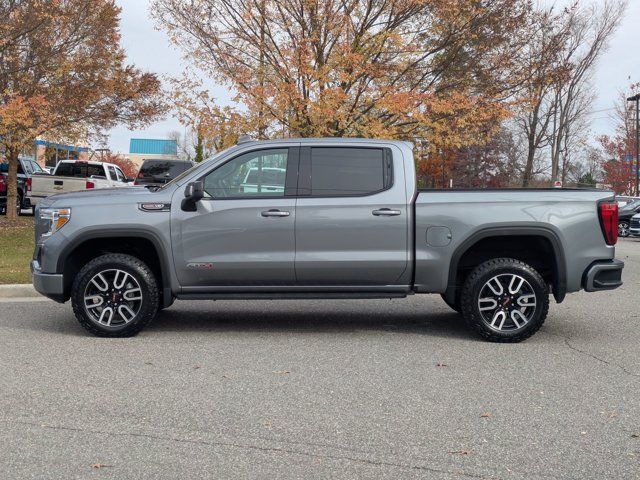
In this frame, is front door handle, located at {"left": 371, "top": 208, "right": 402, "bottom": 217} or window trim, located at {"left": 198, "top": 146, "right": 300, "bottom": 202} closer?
front door handle, located at {"left": 371, "top": 208, "right": 402, "bottom": 217}

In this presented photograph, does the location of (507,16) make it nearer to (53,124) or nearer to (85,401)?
(53,124)

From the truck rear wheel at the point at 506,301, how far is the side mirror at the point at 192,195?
272cm

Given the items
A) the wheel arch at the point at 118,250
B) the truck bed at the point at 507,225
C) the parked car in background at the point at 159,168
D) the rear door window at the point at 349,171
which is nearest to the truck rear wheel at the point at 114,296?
the wheel arch at the point at 118,250

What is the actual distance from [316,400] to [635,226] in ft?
83.9

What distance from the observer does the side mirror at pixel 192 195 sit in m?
7.10

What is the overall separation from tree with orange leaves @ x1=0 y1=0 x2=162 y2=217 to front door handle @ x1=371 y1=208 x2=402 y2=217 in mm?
13661

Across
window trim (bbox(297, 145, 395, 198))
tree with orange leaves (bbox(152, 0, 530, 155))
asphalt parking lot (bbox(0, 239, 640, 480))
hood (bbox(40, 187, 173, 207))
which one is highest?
tree with orange leaves (bbox(152, 0, 530, 155))

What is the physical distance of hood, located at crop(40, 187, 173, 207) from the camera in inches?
288

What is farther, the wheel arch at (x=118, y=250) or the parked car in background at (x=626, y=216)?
the parked car in background at (x=626, y=216)

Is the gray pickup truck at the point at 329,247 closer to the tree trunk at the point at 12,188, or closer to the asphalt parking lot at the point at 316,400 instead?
the asphalt parking lot at the point at 316,400

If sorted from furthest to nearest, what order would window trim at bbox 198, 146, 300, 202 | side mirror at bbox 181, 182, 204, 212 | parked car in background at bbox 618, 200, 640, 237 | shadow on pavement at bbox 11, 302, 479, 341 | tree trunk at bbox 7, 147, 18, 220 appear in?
parked car in background at bbox 618, 200, 640, 237 → tree trunk at bbox 7, 147, 18, 220 → shadow on pavement at bbox 11, 302, 479, 341 → window trim at bbox 198, 146, 300, 202 → side mirror at bbox 181, 182, 204, 212

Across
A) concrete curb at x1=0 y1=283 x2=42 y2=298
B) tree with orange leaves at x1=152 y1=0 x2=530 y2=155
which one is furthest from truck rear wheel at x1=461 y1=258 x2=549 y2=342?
tree with orange leaves at x1=152 y1=0 x2=530 y2=155

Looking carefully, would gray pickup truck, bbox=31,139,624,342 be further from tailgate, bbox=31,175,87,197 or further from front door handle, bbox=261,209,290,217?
tailgate, bbox=31,175,87,197

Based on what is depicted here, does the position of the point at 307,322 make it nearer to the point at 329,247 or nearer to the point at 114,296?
the point at 329,247
